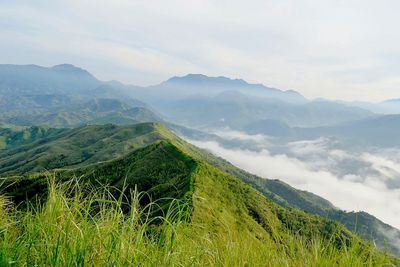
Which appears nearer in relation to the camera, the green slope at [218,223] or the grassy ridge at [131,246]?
the grassy ridge at [131,246]

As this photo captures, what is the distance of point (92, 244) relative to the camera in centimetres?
453

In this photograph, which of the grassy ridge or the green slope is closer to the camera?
the grassy ridge

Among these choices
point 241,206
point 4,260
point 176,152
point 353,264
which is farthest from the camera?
point 176,152

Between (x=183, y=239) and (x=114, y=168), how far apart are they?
81933 millimetres

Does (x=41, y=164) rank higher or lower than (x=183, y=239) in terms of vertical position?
lower

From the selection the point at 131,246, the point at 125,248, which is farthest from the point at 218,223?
the point at 125,248

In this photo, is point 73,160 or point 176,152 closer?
point 176,152

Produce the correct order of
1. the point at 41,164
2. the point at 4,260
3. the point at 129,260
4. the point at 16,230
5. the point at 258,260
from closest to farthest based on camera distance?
the point at 4,260, the point at 129,260, the point at 258,260, the point at 16,230, the point at 41,164

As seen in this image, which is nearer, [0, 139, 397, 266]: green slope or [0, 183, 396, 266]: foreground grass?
[0, 183, 396, 266]: foreground grass

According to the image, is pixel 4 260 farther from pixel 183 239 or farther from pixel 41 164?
pixel 41 164

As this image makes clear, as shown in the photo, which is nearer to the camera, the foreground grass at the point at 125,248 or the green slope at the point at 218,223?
the foreground grass at the point at 125,248

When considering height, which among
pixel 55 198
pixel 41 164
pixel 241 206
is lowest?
pixel 41 164

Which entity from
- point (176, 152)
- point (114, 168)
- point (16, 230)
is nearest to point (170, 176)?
point (176, 152)

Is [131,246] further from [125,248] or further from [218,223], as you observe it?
[218,223]
